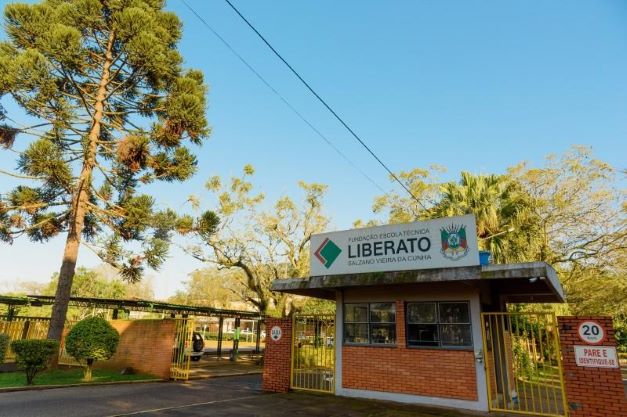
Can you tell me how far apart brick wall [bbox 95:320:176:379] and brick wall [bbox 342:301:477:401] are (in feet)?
23.9

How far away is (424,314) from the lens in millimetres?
10062

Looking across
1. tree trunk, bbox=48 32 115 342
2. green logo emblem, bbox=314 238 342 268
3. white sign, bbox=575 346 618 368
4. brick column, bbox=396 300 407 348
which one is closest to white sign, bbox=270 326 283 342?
green logo emblem, bbox=314 238 342 268

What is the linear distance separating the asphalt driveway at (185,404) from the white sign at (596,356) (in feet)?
8.08

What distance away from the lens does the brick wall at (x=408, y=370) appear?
9.14 metres

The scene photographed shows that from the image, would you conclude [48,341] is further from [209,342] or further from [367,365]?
[209,342]

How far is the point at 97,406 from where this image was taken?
8.77 m

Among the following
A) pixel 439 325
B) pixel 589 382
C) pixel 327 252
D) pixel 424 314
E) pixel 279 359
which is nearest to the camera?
pixel 589 382

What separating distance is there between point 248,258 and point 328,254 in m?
13.7

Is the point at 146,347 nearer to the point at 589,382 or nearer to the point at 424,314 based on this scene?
the point at 424,314

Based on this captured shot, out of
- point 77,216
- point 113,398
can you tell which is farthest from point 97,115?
point 113,398

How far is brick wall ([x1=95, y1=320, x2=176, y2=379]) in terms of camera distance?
48.1 ft

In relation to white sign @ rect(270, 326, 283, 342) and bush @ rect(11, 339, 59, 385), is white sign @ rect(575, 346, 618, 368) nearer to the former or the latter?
white sign @ rect(270, 326, 283, 342)

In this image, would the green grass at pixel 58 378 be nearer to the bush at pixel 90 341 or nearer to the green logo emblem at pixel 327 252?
the bush at pixel 90 341

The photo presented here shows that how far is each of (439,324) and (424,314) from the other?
433mm
